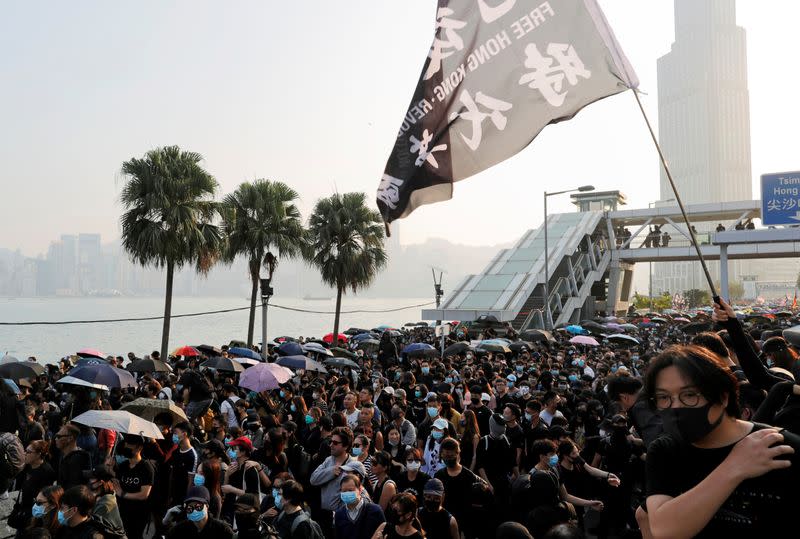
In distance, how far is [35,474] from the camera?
686 cm

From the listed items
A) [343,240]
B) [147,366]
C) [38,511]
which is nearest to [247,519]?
[38,511]

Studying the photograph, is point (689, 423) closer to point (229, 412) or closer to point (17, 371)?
point (229, 412)

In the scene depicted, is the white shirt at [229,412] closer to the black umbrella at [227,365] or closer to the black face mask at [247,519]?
the black umbrella at [227,365]

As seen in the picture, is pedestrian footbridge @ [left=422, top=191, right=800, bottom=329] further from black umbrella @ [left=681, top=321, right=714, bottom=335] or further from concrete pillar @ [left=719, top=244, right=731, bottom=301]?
black umbrella @ [left=681, top=321, right=714, bottom=335]

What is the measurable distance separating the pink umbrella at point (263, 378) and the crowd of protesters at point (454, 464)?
0.85 meters

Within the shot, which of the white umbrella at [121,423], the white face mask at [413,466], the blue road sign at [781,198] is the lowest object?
the white face mask at [413,466]

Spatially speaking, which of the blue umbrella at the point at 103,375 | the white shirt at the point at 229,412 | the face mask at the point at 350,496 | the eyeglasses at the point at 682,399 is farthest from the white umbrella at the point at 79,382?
the eyeglasses at the point at 682,399

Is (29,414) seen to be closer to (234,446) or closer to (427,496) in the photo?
(234,446)

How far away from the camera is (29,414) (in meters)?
9.84

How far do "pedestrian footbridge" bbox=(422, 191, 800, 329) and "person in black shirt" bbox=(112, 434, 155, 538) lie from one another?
30.4 meters

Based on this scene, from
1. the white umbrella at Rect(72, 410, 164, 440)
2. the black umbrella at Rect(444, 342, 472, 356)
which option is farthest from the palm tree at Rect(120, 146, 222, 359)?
the white umbrella at Rect(72, 410, 164, 440)

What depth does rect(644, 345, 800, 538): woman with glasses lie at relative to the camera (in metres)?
→ 1.79

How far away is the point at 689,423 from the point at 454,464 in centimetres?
458

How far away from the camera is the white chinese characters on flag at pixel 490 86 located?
6.58 meters
